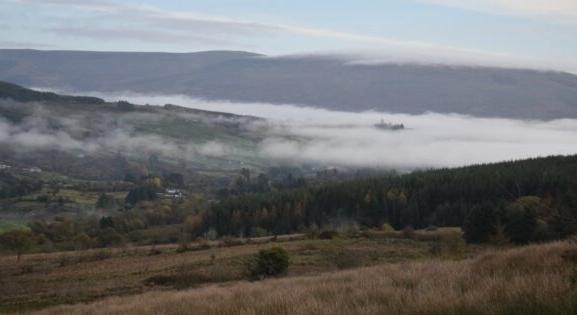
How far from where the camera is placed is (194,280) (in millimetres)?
38562

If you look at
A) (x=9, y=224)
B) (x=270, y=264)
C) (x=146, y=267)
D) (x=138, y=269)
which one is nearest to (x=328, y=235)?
(x=146, y=267)

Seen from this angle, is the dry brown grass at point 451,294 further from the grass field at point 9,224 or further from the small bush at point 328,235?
the grass field at point 9,224

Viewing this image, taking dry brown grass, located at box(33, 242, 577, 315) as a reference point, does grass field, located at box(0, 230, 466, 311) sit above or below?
below

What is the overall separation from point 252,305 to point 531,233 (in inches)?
1681

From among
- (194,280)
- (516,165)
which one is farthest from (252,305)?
(516,165)

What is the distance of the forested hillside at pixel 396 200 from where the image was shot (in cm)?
9775

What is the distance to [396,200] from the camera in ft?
348

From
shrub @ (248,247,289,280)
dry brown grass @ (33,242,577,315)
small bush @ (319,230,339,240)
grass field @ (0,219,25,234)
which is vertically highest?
dry brown grass @ (33,242,577,315)

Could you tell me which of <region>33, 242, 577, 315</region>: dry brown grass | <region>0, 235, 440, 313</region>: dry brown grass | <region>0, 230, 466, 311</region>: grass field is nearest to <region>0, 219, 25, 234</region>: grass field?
<region>0, 235, 440, 313</region>: dry brown grass

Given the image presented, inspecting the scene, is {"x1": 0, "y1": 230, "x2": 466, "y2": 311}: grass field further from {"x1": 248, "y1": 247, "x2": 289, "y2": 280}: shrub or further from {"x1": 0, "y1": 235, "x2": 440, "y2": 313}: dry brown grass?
{"x1": 248, "y1": 247, "x2": 289, "y2": 280}: shrub

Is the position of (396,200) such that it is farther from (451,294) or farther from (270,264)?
(451,294)

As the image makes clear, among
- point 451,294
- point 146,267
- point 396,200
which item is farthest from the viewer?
point 396,200

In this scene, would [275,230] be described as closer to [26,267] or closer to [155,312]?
[26,267]

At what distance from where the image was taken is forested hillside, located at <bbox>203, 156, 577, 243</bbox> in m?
97.8
